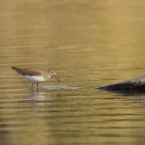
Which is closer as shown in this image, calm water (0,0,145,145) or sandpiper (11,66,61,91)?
calm water (0,0,145,145)

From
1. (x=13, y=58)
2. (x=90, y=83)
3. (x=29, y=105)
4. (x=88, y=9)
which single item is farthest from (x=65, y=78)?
(x=88, y=9)

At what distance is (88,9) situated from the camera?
57.1 metres

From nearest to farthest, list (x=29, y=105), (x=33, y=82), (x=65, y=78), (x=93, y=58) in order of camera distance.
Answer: (x=29, y=105) < (x=33, y=82) < (x=65, y=78) < (x=93, y=58)

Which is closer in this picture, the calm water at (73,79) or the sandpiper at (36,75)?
the calm water at (73,79)

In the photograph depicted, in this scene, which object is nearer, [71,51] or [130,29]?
[71,51]

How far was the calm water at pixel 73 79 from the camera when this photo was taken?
50.7 ft

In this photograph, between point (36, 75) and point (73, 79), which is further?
point (73, 79)

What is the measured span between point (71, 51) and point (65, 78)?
793 centimetres

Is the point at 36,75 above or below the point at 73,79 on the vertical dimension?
above

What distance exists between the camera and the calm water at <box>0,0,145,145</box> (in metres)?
15.4

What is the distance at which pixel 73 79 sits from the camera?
22.8 meters

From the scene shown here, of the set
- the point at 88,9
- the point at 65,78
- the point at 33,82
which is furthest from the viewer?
the point at 88,9

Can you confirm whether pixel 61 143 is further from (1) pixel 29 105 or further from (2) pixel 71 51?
(2) pixel 71 51

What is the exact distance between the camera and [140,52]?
1167 inches
